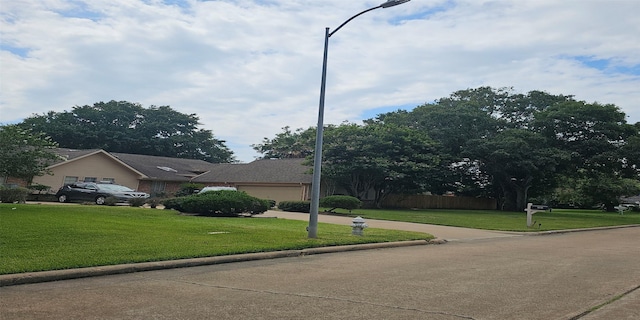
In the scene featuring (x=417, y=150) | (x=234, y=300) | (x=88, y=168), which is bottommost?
(x=234, y=300)

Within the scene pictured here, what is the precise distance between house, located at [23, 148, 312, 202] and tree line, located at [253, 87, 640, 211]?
3265 mm

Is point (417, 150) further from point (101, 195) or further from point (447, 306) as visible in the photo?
point (447, 306)

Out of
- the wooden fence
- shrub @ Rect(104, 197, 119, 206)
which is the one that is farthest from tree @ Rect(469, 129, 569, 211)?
shrub @ Rect(104, 197, 119, 206)

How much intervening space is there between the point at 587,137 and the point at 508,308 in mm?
43697

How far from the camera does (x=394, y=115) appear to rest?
5319 cm

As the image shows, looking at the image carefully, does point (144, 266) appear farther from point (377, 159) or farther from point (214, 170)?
point (214, 170)

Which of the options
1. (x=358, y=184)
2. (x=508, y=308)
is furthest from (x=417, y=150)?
(x=508, y=308)

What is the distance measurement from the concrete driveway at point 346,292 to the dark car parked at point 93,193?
22465 mm

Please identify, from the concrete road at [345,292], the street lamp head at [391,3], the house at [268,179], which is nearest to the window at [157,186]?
the house at [268,179]

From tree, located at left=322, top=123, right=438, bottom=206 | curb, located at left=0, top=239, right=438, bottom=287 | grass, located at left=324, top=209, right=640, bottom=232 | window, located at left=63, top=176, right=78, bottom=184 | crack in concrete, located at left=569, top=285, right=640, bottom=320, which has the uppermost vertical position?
tree, located at left=322, top=123, right=438, bottom=206

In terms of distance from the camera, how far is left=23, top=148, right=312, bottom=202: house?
38.9 metres

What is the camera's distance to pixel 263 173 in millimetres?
45094

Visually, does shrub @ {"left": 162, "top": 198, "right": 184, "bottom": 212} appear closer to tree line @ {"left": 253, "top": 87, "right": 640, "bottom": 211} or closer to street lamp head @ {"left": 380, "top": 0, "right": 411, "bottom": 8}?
street lamp head @ {"left": 380, "top": 0, "right": 411, "bottom": 8}

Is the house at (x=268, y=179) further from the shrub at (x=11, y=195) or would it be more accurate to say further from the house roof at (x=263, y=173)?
the shrub at (x=11, y=195)
